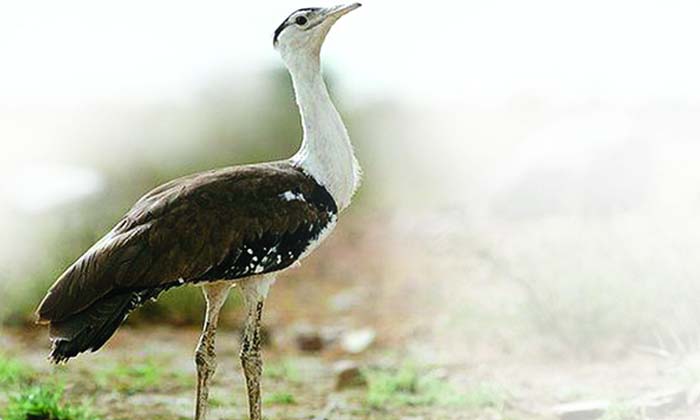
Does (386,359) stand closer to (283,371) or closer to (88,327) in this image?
(283,371)

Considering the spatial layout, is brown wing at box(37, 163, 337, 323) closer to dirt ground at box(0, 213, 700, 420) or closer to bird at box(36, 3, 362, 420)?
bird at box(36, 3, 362, 420)

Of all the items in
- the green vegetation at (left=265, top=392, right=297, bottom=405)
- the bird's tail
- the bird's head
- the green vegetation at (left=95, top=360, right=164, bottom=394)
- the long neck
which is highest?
the bird's head

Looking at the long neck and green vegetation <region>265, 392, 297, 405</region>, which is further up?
the long neck

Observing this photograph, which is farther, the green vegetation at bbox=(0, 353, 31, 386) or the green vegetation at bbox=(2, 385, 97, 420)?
the green vegetation at bbox=(0, 353, 31, 386)

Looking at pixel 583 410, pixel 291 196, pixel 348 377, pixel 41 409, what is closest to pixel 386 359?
pixel 348 377

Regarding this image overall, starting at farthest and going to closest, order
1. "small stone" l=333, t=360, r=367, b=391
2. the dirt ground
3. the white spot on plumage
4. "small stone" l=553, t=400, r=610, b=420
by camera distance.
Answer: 1. "small stone" l=333, t=360, r=367, b=391
2. the dirt ground
3. "small stone" l=553, t=400, r=610, b=420
4. the white spot on plumage

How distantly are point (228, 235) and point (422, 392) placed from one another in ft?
3.73

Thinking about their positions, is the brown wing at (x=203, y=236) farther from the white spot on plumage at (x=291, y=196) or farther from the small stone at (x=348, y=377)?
the small stone at (x=348, y=377)

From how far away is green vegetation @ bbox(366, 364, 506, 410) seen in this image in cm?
287

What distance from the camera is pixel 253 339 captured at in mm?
2129

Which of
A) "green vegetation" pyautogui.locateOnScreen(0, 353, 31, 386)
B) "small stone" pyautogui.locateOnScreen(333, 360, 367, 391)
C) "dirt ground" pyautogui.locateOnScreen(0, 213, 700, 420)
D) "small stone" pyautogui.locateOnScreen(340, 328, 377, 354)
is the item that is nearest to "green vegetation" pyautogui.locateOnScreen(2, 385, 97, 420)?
"dirt ground" pyautogui.locateOnScreen(0, 213, 700, 420)

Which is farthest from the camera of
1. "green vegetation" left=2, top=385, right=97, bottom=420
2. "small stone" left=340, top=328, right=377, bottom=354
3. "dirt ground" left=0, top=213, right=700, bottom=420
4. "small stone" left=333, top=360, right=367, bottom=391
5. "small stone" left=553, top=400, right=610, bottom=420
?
"small stone" left=340, top=328, right=377, bottom=354

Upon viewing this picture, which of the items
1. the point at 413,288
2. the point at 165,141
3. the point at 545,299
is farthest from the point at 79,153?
the point at 545,299

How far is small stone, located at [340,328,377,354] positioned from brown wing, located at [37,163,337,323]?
1544 millimetres
